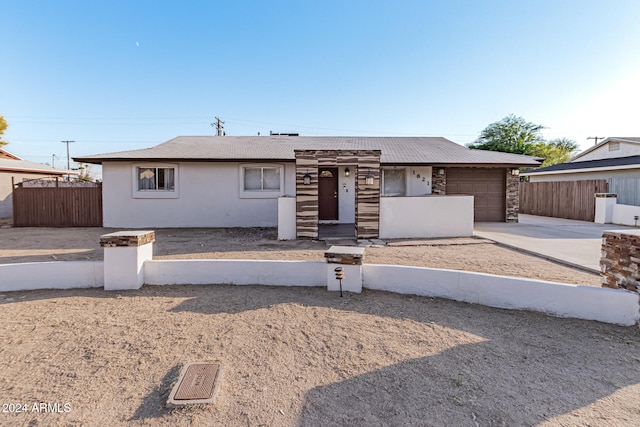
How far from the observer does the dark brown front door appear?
466 inches

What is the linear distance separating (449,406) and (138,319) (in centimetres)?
348

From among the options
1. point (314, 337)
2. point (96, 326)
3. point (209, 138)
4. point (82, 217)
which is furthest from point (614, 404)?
point (209, 138)

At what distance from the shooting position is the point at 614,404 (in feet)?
7.72

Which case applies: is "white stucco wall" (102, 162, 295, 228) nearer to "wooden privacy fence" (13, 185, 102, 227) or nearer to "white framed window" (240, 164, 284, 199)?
"white framed window" (240, 164, 284, 199)

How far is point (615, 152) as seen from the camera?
19.3 meters

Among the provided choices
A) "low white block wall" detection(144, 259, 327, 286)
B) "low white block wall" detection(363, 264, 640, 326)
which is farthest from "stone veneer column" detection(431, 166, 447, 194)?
"low white block wall" detection(144, 259, 327, 286)

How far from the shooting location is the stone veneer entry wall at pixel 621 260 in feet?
11.9

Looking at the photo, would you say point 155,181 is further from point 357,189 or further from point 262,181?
point 357,189

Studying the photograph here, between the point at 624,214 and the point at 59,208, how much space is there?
21827 mm

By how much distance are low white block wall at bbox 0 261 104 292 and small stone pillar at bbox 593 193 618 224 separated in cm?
1714

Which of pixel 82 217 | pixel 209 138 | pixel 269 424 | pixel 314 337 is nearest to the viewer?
pixel 269 424

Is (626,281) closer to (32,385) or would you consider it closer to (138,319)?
(138,319)

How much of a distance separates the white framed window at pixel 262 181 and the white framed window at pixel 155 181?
252cm

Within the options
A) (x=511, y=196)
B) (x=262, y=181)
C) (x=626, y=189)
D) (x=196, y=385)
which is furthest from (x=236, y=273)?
(x=626, y=189)
